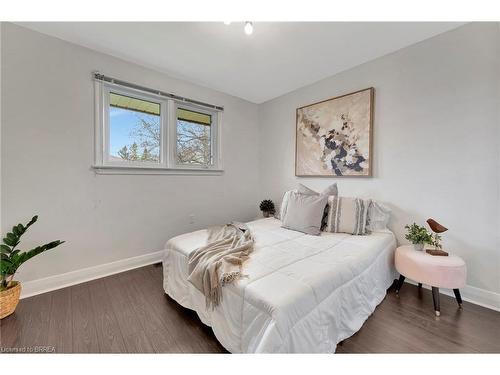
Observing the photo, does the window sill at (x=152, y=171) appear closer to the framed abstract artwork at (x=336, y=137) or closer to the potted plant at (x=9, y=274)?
the potted plant at (x=9, y=274)

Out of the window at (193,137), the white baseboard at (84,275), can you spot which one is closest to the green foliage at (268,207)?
the window at (193,137)

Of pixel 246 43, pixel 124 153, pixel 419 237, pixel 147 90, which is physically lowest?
pixel 419 237

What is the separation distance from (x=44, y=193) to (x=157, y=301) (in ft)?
4.87

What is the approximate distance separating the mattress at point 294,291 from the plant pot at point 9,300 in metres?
1.06

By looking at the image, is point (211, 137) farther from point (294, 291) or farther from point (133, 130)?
point (294, 291)

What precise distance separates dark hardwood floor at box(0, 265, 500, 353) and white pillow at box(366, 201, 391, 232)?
0.64m

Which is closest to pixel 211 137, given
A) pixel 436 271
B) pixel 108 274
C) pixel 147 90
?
pixel 147 90

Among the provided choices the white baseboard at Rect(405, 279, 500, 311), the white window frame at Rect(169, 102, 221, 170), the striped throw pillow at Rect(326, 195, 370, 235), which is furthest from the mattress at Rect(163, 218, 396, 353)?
the white window frame at Rect(169, 102, 221, 170)

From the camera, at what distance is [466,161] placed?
178 cm

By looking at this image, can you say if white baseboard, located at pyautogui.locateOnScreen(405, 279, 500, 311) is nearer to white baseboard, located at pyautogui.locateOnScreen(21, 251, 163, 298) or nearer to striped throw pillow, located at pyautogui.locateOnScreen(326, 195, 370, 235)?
striped throw pillow, located at pyautogui.locateOnScreen(326, 195, 370, 235)

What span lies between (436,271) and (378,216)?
728 mm

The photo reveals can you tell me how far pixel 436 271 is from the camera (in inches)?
61.8
